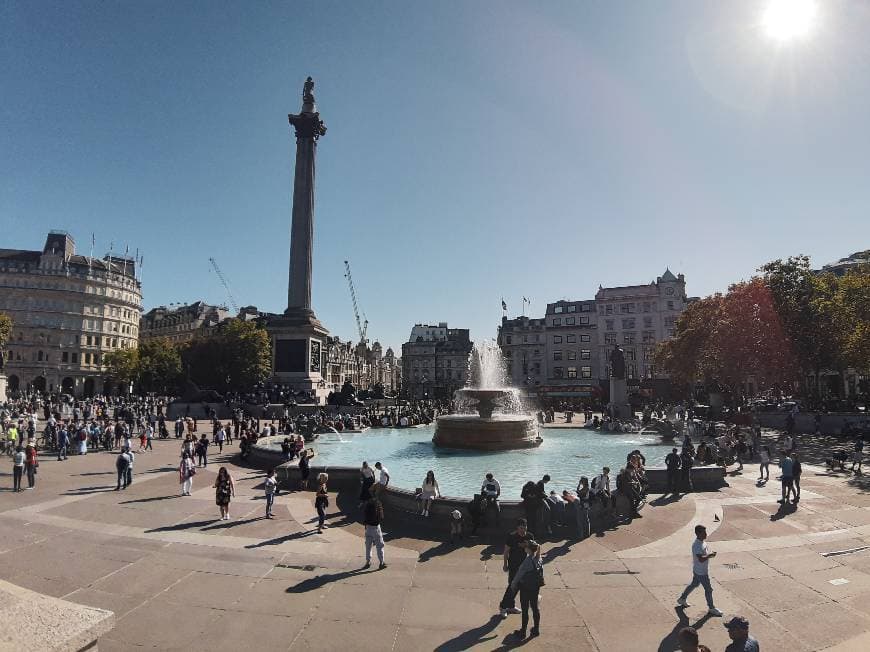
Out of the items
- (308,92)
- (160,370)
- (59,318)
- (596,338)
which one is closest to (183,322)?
(59,318)

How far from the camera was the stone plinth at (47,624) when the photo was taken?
3068 mm

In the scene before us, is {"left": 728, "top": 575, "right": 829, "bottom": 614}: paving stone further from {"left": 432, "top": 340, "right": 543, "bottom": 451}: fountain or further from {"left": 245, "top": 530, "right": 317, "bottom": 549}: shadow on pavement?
{"left": 432, "top": 340, "right": 543, "bottom": 451}: fountain

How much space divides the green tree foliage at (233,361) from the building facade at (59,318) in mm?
43735

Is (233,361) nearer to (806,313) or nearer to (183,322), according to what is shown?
(806,313)

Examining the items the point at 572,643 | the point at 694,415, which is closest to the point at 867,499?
the point at 572,643

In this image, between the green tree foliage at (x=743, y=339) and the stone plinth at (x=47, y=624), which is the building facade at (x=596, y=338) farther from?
the stone plinth at (x=47, y=624)

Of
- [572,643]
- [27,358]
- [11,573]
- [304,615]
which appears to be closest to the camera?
[572,643]

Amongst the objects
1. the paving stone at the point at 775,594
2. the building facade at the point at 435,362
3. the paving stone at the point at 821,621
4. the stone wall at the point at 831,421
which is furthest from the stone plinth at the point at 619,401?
the building facade at the point at 435,362

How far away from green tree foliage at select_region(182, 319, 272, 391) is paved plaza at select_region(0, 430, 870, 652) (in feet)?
162

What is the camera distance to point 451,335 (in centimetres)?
13825

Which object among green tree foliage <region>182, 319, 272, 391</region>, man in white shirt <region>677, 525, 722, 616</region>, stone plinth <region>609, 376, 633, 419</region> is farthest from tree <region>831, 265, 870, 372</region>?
green tree foliage <region>182, 319, 272, 391</region>

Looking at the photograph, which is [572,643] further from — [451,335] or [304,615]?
[451,335]

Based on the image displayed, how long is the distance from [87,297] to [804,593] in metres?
116

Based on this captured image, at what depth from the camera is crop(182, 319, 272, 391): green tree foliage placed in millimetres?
62781
